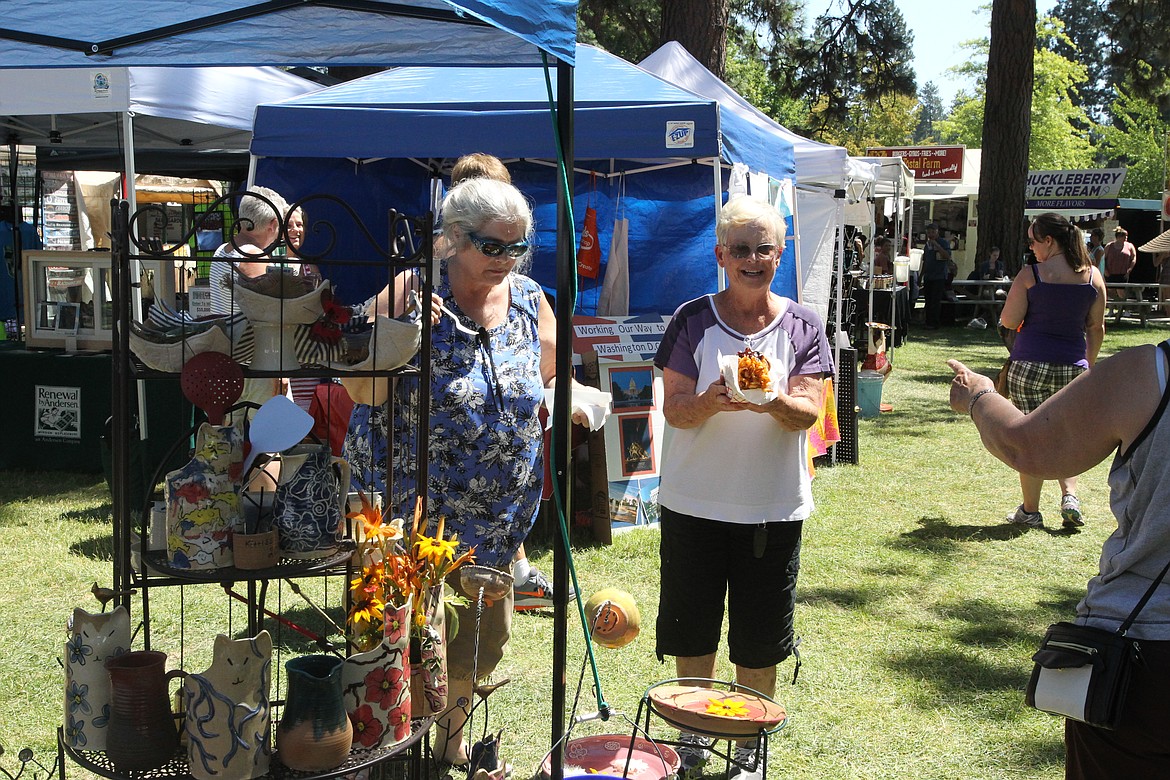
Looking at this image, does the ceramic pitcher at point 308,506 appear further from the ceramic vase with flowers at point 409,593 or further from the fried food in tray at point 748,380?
the fried food in tray at point 748,380

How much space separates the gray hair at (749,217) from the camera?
10.2 feet

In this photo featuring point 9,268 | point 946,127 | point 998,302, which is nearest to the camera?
point 9,268

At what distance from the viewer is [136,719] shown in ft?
6.61

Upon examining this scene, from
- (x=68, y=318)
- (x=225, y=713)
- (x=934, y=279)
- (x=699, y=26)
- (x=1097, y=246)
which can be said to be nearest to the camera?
(x=225, y=713)

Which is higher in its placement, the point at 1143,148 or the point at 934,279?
the point at 1143,148

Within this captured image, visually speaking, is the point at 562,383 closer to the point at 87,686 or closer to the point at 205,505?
the point at 205,505

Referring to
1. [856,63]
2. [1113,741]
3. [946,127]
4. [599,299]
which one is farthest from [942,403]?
[946,127]

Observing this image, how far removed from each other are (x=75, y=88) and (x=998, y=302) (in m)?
16.1

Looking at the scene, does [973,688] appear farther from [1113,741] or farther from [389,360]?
[389,360]

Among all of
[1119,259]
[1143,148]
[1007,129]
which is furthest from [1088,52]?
[1007,129]

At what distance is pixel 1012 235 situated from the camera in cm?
1922

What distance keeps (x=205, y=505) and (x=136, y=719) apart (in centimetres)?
42

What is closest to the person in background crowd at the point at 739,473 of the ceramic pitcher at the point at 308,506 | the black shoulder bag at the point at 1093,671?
the black shoulder bag at the point at 1093,671

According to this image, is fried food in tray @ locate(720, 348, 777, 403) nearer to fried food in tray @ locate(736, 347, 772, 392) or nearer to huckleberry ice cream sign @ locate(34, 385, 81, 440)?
fried food in tray @ locate(736, 347, 772, 392)
